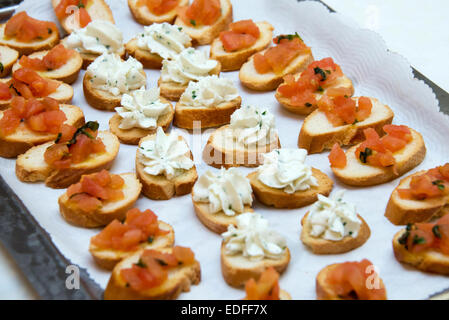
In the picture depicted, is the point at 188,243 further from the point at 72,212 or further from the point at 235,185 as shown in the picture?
the point at 72,212

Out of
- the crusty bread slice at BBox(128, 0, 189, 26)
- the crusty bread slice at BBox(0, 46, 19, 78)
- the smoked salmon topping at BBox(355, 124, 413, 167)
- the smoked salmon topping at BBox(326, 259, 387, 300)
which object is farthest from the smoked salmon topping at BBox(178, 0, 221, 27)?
the smoked salmon topping at BBox(326, 259, 387, 300)

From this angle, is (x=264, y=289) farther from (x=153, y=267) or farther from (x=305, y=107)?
(x=305, y=107)

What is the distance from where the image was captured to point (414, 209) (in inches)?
151

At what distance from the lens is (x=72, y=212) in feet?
12.8

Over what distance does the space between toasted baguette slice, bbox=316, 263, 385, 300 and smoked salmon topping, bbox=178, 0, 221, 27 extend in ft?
11.0

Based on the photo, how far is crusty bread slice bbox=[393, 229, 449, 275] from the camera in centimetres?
349

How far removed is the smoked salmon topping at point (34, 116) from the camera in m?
4.64

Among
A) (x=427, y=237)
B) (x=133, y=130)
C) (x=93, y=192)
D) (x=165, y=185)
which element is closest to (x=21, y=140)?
(x=133, y=130)

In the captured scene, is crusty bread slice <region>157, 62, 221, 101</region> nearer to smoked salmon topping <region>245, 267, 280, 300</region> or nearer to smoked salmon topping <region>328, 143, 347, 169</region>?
smoked salmon topping <region>328, 143, 347, 169</region>

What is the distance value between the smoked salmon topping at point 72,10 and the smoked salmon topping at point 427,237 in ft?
12.8

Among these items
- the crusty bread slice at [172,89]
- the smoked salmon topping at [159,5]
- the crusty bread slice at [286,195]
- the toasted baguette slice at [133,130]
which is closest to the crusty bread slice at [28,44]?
the smoked salmon topping at [159,5]

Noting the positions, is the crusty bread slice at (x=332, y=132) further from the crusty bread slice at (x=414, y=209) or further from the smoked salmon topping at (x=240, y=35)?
the smoked salmon topping at (x=240, y=35)

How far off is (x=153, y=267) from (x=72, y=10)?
12.0ft
